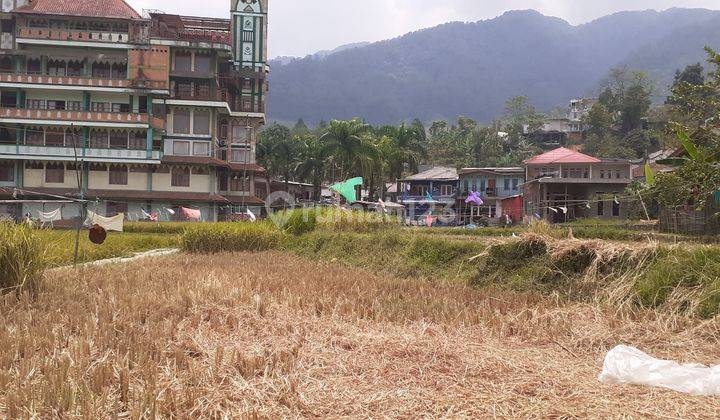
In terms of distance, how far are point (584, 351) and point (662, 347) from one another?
0.79 m

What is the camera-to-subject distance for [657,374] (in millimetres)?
4273

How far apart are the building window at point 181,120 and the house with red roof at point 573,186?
2278 cm

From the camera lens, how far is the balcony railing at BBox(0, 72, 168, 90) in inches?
1410

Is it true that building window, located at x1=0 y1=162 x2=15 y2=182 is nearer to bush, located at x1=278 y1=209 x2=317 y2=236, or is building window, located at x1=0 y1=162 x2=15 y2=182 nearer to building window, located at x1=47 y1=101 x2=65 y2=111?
building window, located at x1=47 y1=101 x2=65 y2=111

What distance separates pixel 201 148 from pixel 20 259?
32425 millimetres

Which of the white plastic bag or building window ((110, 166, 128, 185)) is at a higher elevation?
building window ((110, 166, 128, 185))

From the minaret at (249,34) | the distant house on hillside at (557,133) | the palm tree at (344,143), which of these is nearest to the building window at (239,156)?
the palm tree at (344,143)

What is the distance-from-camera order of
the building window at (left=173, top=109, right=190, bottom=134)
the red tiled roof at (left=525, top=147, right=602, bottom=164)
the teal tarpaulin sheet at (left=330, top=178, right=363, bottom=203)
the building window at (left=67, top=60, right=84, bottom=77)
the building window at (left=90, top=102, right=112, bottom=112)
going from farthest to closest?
1. the red tiled roof at (left=525, top=147, right=602, bottom=164)
2. the building window at (left=173, top=109, right=190, bottom=134)
3. the building window at (left=67, top=60, right=84, bottom=77)
4. the building window at (left=90, top=102, right=112, bottom=112)
5. the teal tarpaulin sheet at (left=330, top=178, right=363, bottom=203)

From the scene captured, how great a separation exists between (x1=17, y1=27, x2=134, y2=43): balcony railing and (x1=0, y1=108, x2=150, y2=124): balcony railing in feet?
16.2

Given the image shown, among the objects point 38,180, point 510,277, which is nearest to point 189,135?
point 38,180

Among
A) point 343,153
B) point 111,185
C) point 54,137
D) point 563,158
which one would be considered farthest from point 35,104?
point 563,158

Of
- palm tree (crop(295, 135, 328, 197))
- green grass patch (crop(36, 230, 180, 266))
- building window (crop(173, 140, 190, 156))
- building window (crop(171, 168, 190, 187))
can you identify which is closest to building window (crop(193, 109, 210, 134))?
building window (crop(173, 140, 190, 156))

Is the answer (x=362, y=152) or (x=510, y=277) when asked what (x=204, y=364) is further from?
(x=362, y=152)

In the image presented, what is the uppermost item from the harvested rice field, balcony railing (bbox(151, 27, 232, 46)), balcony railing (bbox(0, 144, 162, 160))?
balcony railing (bbox(151, 27, 232, 46))
